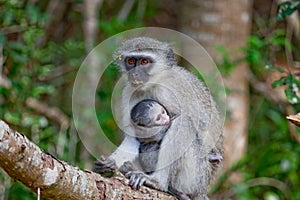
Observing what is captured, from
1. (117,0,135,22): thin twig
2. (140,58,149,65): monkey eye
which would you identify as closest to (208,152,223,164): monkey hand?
(140,58,149,65): monkey eye

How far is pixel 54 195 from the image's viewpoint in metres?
3.96

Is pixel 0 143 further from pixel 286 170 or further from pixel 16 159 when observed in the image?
pixel 286 170

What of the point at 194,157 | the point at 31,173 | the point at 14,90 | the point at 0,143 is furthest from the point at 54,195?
the point at 14,90

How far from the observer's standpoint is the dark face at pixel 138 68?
567cm

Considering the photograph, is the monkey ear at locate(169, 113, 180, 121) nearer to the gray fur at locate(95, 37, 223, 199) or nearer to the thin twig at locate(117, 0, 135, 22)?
the gray fur at locate(95, 37, 223, 199)

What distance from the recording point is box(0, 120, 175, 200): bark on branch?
11.6 ft

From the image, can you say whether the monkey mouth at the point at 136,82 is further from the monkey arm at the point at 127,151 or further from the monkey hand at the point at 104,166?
the monkey hand at the point at 104,166

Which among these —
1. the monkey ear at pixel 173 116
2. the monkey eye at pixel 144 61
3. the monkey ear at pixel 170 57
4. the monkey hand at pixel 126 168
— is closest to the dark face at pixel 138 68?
the monkey eye at pixel 144 61

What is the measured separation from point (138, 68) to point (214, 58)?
249 centimetres

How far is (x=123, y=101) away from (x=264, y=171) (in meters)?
3.09

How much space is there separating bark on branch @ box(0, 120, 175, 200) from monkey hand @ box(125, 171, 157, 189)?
0.92 feet

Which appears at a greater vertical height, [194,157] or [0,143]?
[194,157]

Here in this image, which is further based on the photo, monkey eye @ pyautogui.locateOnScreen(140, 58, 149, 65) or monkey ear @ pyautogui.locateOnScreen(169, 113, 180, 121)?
monkey eye @ pyautogui.locateOnScreen(140, 58, 149, 65)

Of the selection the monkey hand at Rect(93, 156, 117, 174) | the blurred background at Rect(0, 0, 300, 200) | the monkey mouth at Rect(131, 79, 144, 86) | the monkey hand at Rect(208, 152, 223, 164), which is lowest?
the monkey hand at Rect(93, 156, 117, 174)
